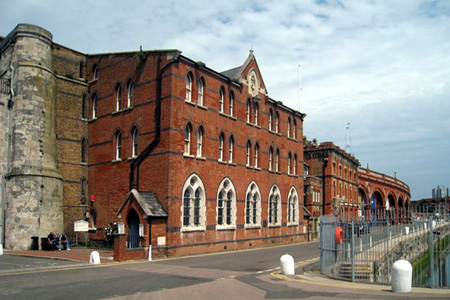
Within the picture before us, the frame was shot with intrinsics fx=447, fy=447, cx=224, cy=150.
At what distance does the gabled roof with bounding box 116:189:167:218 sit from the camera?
24222mm

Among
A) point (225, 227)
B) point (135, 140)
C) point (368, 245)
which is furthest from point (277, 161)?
point (368, 245)

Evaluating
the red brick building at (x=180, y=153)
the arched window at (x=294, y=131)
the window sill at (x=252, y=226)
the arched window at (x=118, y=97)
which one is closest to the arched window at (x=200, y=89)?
the red brick building at (x=180, y=153)

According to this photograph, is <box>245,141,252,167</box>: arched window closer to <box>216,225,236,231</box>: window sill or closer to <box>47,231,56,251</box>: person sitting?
<box>216,225,236,231</box>: window sill

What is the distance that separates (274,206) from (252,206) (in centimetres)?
394

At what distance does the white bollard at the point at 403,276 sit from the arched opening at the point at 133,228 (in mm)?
15534

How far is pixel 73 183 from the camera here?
3117 centimetres

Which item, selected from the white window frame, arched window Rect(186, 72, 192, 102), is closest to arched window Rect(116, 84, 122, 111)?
arched window Rect(186, 72, 192, 102)

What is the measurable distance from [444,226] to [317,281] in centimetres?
980

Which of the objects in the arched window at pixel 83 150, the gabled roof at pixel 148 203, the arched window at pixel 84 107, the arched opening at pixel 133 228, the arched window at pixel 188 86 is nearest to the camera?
the gabled roof at pixel 148 203

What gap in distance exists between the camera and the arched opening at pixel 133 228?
25.0m

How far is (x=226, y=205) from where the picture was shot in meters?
30.7

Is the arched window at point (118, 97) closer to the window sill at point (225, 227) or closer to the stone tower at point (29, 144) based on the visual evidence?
the stone tower at point (29, 144)

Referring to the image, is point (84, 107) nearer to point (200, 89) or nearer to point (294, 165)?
point (200, 89)

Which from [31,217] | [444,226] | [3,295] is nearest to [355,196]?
[444,226]
